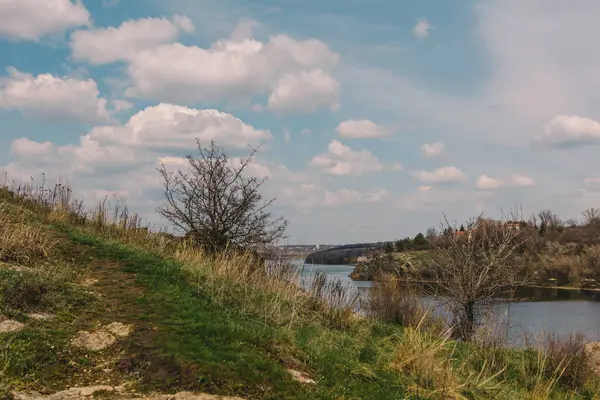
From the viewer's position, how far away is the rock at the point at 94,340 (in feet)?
20.9

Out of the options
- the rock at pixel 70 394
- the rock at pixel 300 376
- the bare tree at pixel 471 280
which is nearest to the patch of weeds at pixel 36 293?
the rock at pixel 70 394

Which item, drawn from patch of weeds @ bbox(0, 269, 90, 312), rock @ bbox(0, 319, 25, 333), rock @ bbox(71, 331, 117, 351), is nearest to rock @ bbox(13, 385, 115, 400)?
rock @ bbox(71, 331, 117, 351)

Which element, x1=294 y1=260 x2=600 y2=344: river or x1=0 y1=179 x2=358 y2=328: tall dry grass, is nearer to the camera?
x1=0 y1=179 x2=358 y2=328: tall dry grass

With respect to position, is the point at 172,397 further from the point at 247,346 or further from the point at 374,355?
the point at 374,355

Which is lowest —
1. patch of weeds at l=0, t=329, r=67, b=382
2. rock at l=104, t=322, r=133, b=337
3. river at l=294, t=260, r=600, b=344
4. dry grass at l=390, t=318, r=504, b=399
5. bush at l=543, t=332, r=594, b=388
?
river at l=294, t=260, r=600, b=344

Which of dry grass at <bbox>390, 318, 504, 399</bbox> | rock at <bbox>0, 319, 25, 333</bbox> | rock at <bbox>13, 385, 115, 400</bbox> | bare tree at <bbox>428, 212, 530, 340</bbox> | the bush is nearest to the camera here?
rock at <bbox>13, 385, 115, 400</bbox>

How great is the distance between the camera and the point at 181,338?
6727 millimetres

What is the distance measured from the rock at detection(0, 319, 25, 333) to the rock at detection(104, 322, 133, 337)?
0.98 meters

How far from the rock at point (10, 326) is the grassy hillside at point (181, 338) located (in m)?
0.02

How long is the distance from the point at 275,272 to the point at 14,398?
7700 millimetres

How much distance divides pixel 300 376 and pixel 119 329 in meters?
2.37

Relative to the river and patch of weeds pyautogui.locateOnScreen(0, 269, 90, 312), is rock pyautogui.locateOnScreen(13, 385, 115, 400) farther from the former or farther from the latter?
the river

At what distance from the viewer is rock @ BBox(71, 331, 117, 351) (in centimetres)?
636

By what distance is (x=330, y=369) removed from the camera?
730 cm
